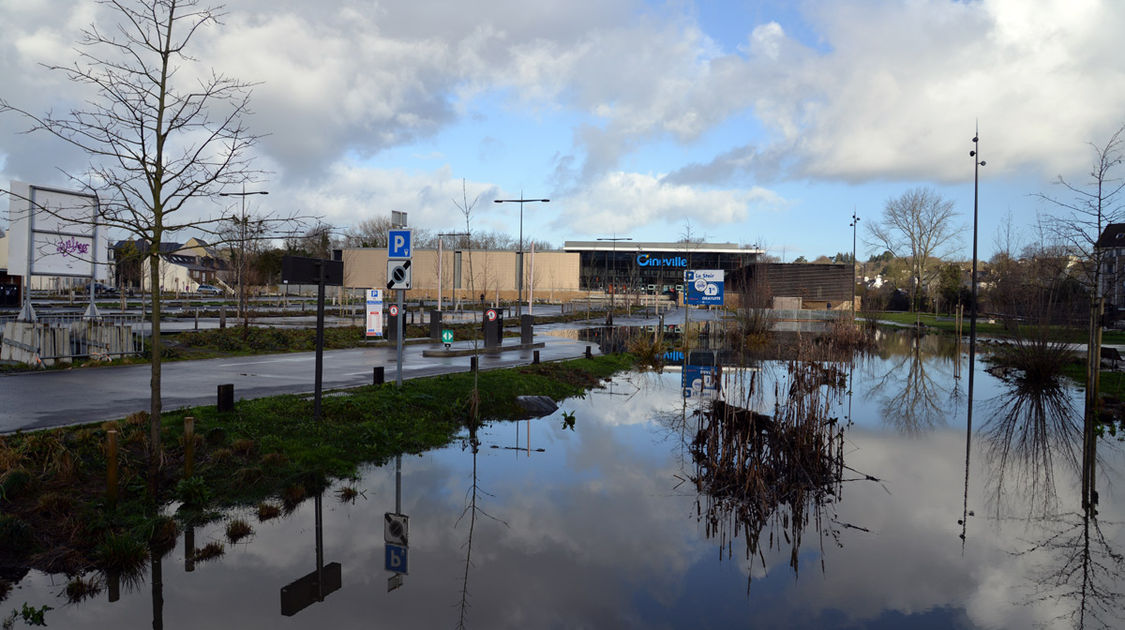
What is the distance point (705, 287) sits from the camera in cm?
2819

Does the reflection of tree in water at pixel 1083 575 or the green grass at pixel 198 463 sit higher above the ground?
the green grass at pixel 198 463

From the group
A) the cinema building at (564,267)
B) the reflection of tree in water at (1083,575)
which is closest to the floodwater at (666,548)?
the reflection of tree in water at (1083,575)

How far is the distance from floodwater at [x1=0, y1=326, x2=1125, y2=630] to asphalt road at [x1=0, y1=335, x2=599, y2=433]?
519 centimetres

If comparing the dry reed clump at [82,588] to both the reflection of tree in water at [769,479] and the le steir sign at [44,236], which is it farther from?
A: the le steir sign at [44,236]

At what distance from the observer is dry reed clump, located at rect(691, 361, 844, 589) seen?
765 centimetres

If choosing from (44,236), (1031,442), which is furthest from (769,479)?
(44,236)

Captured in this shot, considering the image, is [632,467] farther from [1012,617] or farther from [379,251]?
[379,251]

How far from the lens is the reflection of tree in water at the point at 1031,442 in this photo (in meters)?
9.23

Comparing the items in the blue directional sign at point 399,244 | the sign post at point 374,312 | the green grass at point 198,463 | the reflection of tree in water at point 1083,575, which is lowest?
the reflection of tree in water at point 1083,575

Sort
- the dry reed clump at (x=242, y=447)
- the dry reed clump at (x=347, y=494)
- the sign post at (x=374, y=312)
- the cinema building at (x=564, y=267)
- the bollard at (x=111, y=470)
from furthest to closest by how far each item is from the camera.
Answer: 1. the cinema building at (x=564, y=267)
2. the sign post at (x=374, y=312)
3. the dry reed clump at (x=242, y=447)
4. the dry reed clump at (x=347, y=494)
5. the bollard at (x=111, y=470)

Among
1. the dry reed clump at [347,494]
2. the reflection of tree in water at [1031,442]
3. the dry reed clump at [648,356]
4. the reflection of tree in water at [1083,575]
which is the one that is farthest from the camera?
the dry reed clump at [648,356]

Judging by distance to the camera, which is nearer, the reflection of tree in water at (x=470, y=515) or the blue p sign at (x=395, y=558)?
the reflection of tree in water at (x=470, y=515)

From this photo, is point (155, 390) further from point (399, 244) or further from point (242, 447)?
point (399, 244)

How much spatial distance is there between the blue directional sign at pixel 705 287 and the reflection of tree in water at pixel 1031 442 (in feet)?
37.5
